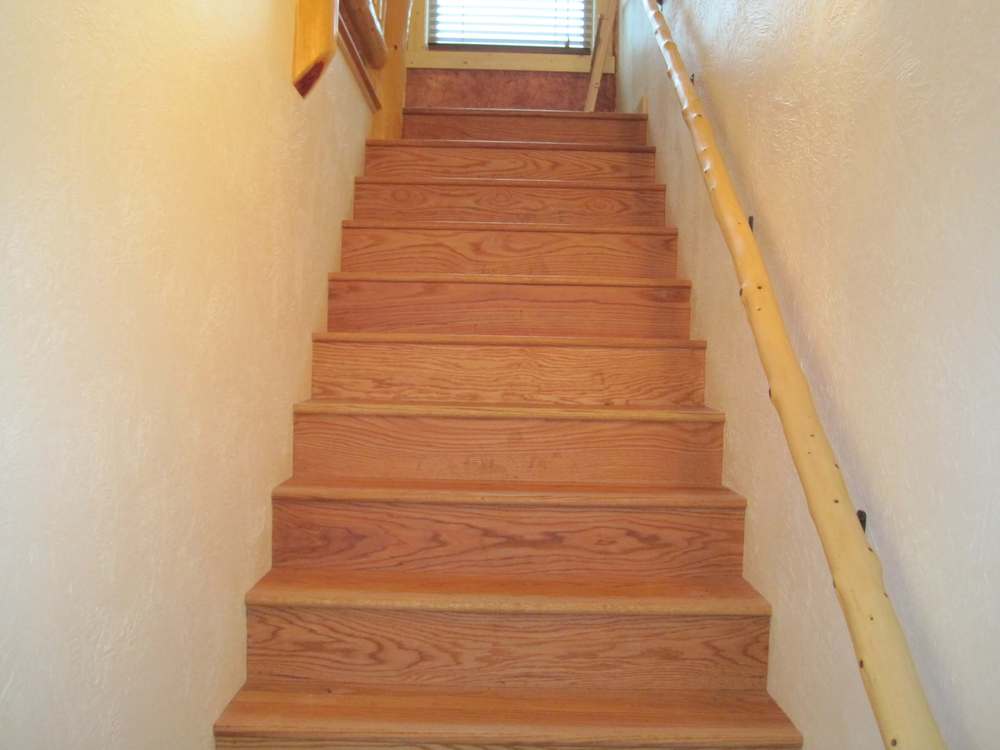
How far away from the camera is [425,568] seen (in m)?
1.53

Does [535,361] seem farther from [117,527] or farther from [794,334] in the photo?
[117,527]

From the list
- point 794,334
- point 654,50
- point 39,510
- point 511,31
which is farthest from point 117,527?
point 511,31

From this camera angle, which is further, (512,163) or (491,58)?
(491,58)

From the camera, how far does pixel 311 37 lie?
1.59 meters

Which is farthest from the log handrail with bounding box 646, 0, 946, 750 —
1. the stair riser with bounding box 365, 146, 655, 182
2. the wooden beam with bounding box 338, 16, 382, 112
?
the stair riser with bounding box 365, 146, 655, 182

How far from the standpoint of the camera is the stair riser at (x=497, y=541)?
5.02 feet

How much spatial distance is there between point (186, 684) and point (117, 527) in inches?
13.4

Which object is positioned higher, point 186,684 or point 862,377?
point 862,377

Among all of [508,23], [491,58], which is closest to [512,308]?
[491,58]

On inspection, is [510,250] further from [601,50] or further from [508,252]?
[601,50]

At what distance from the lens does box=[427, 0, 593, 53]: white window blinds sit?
14.5 ft

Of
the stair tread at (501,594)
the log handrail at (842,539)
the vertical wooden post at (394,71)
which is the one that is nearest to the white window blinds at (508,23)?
the vertical wooden post at (394,71)

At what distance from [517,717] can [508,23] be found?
4067 millimetres

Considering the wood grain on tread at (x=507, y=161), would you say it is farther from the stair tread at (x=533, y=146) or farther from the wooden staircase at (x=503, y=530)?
the wooden staircase at (x=503, y=530)
